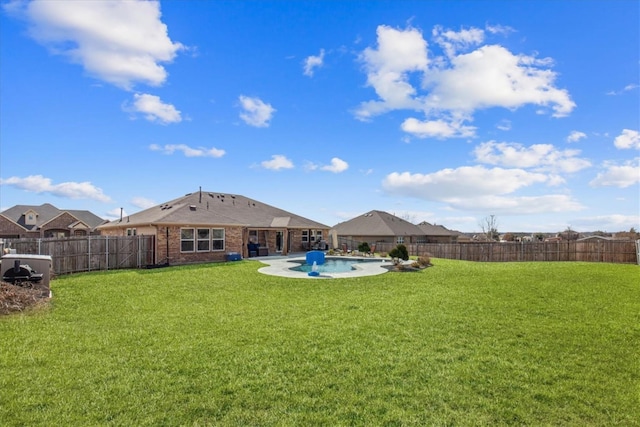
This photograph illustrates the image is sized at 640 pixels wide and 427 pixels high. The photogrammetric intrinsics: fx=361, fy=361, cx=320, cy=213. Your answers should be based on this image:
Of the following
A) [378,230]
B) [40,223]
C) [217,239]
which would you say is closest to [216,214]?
[217,239]

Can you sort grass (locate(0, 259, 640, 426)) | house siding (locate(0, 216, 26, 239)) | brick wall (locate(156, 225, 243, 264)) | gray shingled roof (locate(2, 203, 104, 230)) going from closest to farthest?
1. grass (locate(0, 259, 640, 426))
2. brick wall (locate(156, 225, 243, 264))
3. house siding (locate(0, 216, 26, 239))
4. gray shingled roof (locate(2, 203, 104, 230))

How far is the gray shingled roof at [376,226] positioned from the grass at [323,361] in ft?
90.9

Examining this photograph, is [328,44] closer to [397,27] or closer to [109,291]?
[397,27]

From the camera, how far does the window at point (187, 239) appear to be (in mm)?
20359

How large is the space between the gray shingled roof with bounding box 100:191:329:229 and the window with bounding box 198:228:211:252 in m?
0.64

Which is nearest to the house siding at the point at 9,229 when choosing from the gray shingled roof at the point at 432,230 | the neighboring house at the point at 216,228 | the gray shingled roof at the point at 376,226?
the neighboring house at the point at 216,228

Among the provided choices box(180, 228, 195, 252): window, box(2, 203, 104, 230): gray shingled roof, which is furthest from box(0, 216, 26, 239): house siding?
box(180, 228, 195, 252): window

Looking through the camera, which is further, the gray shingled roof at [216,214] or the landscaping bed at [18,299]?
the gray shingled roof at [216,214]

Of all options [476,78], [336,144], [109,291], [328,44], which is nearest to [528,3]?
[476,78]

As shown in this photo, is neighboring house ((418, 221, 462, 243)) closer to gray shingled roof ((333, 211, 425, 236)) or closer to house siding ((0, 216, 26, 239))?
gray shingled roof ((333, 211, 425, 236))

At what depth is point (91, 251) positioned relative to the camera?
16.3 meters

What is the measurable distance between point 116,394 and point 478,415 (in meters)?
4.10

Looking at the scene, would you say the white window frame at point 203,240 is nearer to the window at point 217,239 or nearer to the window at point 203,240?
the window at point 203,240

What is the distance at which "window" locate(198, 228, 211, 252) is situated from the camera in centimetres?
2117
